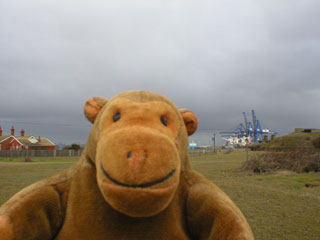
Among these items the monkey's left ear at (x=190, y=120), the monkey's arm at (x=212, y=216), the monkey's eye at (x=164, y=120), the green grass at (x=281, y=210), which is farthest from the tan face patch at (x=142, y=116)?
the green grass at (x=281, y=210)

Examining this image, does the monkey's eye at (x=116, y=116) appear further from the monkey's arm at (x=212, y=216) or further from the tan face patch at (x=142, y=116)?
the monkey's arm at (x=212, y=216)

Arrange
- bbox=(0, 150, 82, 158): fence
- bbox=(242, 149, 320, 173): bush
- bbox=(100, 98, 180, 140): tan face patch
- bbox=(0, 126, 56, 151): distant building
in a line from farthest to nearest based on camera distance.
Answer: bbox=(0, 126, 56, 151): distant building, bbox=(0, 150, 82, 158): fence, bbox=(242, 149, 320, 173): bush, bbox=(100, 98, 180, 140): tan face patch

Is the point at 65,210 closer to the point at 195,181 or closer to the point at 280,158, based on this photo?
the point at 195,181

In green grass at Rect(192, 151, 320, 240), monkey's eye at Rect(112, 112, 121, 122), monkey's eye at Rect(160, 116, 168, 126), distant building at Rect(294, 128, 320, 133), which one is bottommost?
green grass at Rect(192, 151, 320, 240)

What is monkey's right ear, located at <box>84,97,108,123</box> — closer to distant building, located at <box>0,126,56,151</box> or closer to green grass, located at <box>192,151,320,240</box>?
green grass, located at <box>192,151,320,240</box>

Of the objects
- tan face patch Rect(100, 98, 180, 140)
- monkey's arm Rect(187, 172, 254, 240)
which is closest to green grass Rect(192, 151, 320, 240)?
monkey's arm Rect(187, 172, 254, 240)

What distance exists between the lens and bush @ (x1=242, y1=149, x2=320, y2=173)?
10.7 m

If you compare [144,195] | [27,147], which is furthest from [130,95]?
[27,147]

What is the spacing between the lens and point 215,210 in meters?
1.34

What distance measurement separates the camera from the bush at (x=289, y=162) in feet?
35.1

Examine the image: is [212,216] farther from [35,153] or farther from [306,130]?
[35,153]

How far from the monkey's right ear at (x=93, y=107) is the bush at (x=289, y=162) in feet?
35.8

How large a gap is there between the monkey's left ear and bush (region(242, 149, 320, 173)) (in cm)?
1067

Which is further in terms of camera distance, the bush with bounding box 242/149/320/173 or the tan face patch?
the bush with bounding box 242/149/320/173
